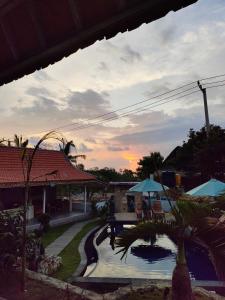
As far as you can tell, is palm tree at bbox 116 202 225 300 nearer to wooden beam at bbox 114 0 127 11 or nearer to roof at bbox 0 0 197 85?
roof at bbox 0 0 197 85

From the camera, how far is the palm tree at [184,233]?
591cm

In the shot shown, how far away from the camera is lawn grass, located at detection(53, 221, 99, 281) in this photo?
1008 cm

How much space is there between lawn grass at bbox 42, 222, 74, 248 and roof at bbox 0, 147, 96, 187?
2753mm

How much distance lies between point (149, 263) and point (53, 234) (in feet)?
21.5

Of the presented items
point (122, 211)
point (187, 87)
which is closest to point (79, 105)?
point (122, 211)

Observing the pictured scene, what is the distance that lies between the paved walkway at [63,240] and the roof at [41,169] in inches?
123

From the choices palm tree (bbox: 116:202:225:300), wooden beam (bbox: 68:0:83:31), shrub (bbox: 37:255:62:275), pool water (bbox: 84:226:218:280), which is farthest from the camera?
pool water (bbox: 84:226:218:280)

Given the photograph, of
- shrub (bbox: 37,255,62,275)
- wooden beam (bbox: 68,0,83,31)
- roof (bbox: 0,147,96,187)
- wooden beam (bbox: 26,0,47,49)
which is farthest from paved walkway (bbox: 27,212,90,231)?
wooden beam (bbox: 68,0,83,31)

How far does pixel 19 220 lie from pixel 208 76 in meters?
26.9

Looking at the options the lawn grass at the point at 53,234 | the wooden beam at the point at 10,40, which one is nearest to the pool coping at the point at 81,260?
the lawn grass at the point at 53,234

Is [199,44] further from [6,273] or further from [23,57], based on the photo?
[6,273]

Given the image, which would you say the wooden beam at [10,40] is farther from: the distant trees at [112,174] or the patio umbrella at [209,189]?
the distant trees at [112,174]

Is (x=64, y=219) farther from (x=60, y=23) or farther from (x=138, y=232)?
(x=60, y=23)

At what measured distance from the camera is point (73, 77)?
729 centimetres
